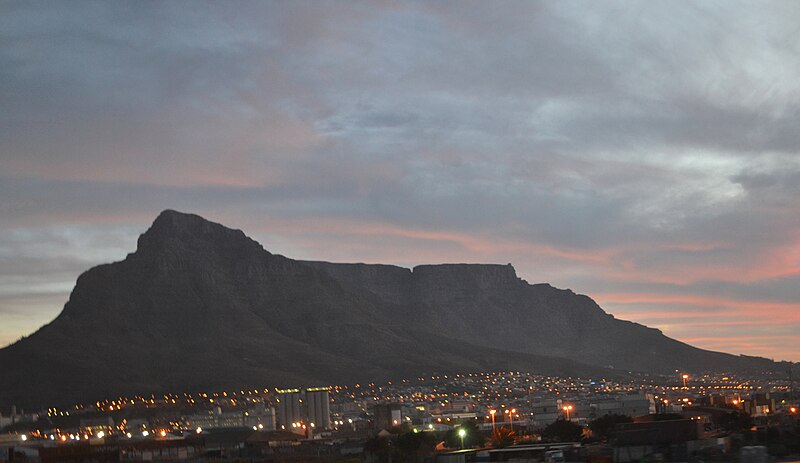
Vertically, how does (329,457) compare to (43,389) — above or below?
below

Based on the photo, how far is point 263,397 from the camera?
19900cm

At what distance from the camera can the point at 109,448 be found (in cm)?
10394

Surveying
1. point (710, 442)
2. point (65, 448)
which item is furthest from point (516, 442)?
point (65, 448)

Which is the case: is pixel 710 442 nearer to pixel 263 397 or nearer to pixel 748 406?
pixel 748 406

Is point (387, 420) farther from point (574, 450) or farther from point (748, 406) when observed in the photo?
point (574, 450)

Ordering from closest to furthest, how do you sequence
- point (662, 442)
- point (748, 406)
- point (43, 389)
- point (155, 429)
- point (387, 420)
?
point (662, 442), point (748, 406), point (387, 420), point (155, 429), point (43, 389)

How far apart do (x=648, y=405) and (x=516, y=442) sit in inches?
1276

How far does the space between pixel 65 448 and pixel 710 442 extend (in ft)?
204

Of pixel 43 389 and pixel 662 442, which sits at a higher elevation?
pixel 43 389

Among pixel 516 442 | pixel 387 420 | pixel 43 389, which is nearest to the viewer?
pixel 516 442

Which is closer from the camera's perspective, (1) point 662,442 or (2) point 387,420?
(1) point 662,442

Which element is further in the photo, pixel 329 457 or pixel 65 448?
pixel 65 448

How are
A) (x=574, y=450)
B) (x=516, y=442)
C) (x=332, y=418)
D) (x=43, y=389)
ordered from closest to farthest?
(x=574, y=450)
(x=516, y=442)
(x=332, y=418)
(x=43, y=389)

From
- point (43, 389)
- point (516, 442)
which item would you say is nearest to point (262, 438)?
point (516, 442)
